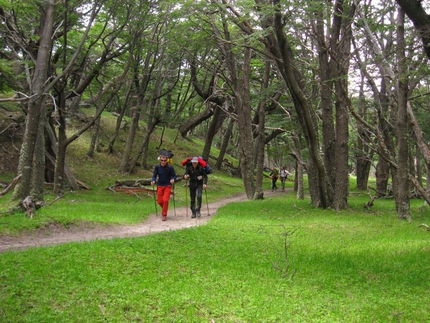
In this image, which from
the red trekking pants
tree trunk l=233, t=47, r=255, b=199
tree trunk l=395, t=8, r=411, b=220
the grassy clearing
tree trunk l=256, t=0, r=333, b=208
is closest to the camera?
the grassy clearing

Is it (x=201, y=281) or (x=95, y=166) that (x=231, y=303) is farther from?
(x=95, y=166)

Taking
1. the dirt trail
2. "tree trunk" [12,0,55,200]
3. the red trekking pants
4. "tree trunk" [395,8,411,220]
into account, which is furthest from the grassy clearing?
"tree trunk" [12,0,55,200]

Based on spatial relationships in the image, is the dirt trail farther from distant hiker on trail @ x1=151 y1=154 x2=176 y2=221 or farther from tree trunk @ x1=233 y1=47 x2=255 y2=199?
tree trunk @ x1=233 y1=47 x2=255 y2=199

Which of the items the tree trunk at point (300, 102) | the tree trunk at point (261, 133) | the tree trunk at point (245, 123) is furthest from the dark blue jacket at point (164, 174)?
the tree trunk at point (261, 133)

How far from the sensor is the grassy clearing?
467 cm

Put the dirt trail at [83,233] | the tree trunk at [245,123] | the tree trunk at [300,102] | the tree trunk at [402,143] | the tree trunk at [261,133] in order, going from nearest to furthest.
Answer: the dirt trail at [83,233], the tree trunk at [300,102], the tree trunk at [402,143], the tree trunk at [245,123], the tree trunk at [261,133]

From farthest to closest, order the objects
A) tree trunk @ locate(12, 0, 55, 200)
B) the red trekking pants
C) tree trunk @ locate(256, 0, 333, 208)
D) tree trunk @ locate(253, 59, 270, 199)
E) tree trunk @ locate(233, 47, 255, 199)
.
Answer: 1. tree trunk @ locate(253, 59, 270, 199)
2. tree trunk @ locate(233, 47, 255, 199)
3. the red trekking pants
4. tree trunk @ locate(12, 0, 55, 200)
5. tree trunk @ locate(256, 0, 333, 208)

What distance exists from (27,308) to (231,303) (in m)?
2.45

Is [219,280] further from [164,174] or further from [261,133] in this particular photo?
[261,133]

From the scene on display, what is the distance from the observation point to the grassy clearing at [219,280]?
15.3 ft

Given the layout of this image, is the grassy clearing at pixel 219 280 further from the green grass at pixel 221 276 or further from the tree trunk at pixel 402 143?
the tree trunk at pixel 402 143

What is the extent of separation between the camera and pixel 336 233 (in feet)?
30.1

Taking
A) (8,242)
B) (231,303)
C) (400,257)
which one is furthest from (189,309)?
(8,242)

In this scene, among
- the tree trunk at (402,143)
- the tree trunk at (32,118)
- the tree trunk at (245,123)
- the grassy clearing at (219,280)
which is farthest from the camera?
the tree trunk at (245,123)
